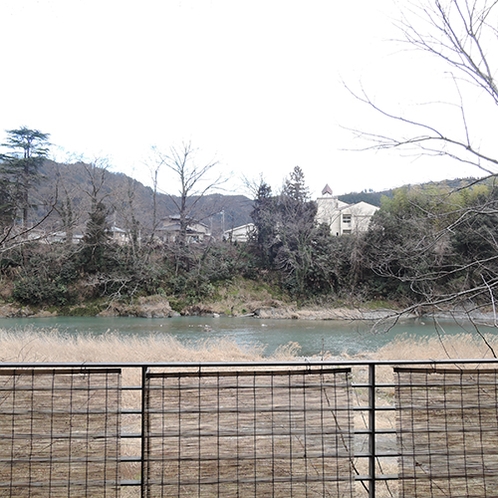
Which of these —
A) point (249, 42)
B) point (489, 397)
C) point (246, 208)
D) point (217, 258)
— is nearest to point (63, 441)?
point (489, 397)

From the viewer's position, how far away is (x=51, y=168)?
20.5m

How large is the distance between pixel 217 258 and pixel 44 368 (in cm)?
1894

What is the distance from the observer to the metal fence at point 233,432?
1.46 m

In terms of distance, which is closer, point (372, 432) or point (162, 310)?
point (372, 432)

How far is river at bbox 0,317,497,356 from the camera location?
10.1 meters

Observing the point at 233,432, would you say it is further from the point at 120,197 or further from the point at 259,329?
the point at 120,197

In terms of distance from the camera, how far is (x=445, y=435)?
155 centimetres

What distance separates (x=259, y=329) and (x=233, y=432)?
11.9m

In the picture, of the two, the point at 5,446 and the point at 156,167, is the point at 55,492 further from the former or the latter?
the point at 156,167

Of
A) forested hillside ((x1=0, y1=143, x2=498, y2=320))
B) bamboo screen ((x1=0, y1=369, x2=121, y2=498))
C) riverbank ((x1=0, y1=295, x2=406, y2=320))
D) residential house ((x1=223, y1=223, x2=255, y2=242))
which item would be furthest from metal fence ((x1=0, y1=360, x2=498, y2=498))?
residential house ((x1=223, y1=223, x2=255, y2=242))

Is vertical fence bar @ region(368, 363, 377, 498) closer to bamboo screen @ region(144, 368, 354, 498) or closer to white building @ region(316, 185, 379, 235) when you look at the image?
bamboo screen @ region(144, 368, 354, 498)

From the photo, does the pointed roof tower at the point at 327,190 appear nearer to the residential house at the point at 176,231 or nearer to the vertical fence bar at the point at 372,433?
the residential house at the point at 176,231

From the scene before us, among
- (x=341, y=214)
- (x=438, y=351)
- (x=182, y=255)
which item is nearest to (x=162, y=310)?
(x=182, y=255)

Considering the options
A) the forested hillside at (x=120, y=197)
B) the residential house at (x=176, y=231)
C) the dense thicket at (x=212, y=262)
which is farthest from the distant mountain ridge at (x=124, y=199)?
the residential house at (x=176, y=231)
